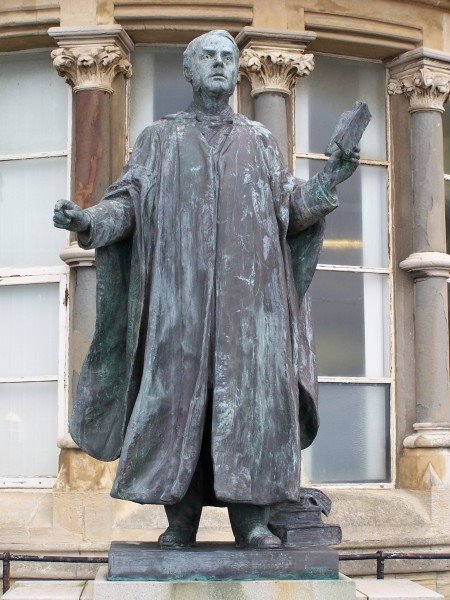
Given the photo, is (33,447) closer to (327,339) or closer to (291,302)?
(327,339)

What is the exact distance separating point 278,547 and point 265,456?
0.31 m

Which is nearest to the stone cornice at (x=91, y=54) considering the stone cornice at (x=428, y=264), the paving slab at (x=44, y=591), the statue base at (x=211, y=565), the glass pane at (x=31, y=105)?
the glass pane at (x=31, y=105)

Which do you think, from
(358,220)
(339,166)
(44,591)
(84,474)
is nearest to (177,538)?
(44,591)

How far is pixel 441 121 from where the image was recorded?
35.6 ft

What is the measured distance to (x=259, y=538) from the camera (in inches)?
181

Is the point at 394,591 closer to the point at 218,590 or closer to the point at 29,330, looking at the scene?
the point at 218,590

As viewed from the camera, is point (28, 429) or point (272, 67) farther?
point (28, 429)

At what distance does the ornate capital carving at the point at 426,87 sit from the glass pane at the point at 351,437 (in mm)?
2219

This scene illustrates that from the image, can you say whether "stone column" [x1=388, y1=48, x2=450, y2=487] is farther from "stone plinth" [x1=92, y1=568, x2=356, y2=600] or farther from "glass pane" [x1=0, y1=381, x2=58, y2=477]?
"stone plinth" [x1=92, y1=568, x2=356, y2=600]

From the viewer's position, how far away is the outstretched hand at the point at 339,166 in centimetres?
466

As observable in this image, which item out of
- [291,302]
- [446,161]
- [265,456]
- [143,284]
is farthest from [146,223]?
[446,161]

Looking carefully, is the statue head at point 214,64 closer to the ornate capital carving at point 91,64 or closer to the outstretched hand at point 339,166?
the outstretched hand at point 339,166

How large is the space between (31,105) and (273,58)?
1982 mm

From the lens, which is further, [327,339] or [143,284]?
[327,339]
